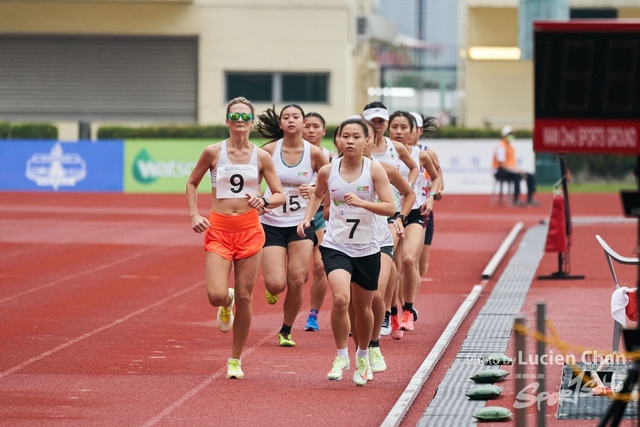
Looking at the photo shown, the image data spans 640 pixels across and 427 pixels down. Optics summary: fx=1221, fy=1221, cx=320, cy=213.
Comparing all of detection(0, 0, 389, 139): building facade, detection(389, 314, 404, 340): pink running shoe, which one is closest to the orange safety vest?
detection(0, 0, 389, 139): building facade

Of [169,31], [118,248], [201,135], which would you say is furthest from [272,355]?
[169,31]

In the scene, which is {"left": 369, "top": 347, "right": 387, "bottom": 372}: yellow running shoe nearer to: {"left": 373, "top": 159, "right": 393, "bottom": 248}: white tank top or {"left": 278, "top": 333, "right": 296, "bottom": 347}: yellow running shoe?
{"left": 373, "top": 159, "right": 393, "bottom": 248}: white tank top

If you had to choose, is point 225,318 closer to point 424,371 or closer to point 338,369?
point 338,369

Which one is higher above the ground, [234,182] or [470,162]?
[234,182]

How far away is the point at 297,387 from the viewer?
9.09 m

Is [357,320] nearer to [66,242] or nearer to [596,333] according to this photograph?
[596,333]

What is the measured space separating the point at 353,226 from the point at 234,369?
56.7 inches

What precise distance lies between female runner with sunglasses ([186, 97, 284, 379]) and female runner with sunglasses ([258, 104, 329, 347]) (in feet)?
3.86

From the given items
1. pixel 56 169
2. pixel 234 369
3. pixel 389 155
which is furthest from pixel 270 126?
pixel 56 169

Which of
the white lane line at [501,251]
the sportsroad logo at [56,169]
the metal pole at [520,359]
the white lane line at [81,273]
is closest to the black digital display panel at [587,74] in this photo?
the metal pole at [520,359]

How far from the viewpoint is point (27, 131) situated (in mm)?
37000

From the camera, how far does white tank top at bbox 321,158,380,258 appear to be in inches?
359

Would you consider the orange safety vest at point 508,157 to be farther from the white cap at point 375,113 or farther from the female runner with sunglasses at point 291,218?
the female runner with sunglasses at point 291,218

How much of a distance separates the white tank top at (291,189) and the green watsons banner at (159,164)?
22.1 m
